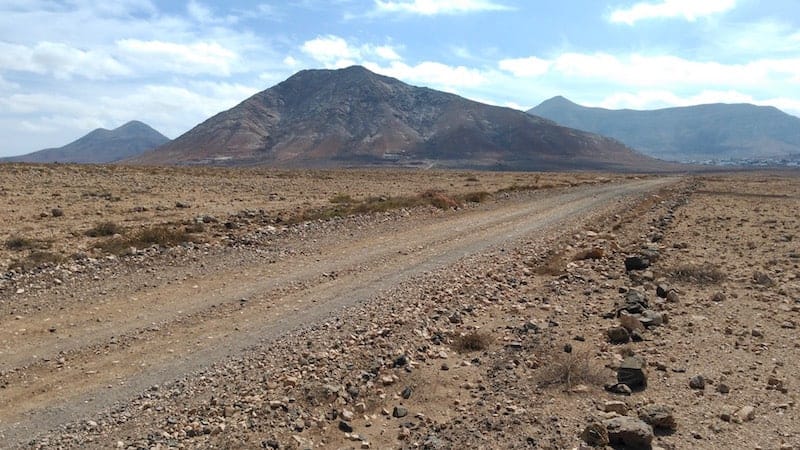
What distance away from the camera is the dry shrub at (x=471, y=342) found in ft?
32.8

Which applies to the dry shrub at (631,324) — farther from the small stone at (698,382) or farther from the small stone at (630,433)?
the small stone at (630,433)

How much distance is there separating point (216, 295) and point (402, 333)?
194 inches

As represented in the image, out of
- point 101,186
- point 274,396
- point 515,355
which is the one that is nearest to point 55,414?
point 274,396

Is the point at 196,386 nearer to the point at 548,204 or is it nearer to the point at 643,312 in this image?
the point at 643,312

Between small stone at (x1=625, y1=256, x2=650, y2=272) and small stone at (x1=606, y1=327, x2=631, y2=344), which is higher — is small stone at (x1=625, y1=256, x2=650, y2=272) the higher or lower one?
the higher one

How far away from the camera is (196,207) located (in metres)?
28.7

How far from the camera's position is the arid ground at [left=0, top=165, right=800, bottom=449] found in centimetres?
733

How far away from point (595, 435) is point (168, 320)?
808cm

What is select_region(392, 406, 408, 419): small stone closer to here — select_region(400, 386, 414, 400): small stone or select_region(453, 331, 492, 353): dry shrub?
select_region(400, 386, 414, 400): small stone

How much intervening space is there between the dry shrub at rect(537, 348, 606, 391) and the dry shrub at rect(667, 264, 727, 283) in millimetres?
7054

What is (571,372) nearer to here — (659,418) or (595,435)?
(659,418)

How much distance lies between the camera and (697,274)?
15055mm

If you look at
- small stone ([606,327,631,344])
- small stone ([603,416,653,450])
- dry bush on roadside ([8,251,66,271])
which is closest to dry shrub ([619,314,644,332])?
small stone ([606,327,631,344])

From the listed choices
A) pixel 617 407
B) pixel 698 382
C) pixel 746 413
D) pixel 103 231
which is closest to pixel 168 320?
pixel 617 407
